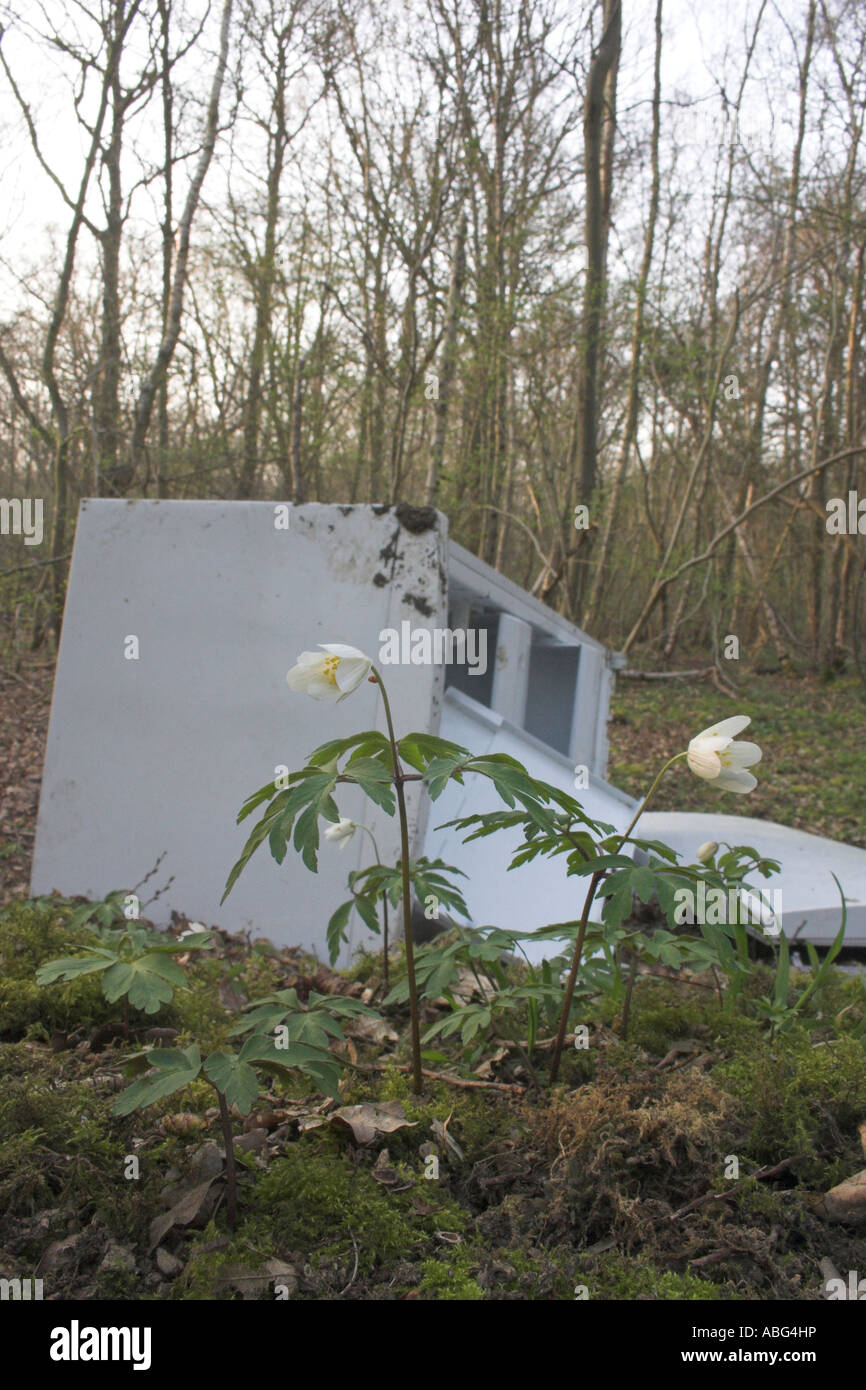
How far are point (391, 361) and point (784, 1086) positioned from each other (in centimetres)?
1130

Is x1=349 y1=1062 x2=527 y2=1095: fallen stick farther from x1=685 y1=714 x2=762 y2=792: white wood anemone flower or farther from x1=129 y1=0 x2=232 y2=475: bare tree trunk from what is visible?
x1=129 y1=0 x2=232 y2=475: bare tree trunk

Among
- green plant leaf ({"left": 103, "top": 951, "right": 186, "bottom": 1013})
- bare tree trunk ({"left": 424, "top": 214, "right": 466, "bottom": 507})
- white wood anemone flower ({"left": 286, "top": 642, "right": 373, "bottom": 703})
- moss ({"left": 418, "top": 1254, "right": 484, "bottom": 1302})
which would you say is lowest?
moss ({"left": 418, "top": 1254, "right": 484, "bottom": 1302})

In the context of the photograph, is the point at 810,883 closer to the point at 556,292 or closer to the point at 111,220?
the point at 556,292

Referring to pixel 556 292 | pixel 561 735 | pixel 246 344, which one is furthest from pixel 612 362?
pixel 561 735

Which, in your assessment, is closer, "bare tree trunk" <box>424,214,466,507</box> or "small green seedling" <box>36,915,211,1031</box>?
"small green seedling" <box>36,915,211,1031</box>

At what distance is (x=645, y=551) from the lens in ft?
61.7

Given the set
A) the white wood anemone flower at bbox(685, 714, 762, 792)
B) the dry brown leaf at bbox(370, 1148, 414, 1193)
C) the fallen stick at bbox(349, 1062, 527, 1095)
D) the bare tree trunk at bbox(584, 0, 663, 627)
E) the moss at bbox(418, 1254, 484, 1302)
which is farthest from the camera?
the bare tree trunk at bbox(584, 0, 663, 627)

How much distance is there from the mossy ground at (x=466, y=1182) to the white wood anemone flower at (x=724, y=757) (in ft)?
1.71

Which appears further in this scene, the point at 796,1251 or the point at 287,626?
Result: the point at 287,626

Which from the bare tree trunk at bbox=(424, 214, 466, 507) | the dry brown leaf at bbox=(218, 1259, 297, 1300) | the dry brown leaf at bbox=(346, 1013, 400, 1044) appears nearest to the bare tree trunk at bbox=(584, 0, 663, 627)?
the bare tree trunk at bbox=(424, 214, 466, 507)

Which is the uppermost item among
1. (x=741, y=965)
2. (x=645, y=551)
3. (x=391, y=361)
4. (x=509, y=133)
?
(x=509, y=133)

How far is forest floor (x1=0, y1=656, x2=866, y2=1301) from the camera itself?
1209mm

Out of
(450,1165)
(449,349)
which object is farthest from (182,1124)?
(449,349)

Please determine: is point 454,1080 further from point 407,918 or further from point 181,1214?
point 181,1214
